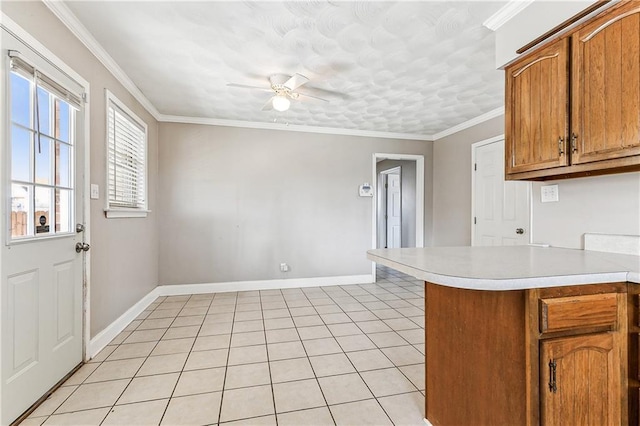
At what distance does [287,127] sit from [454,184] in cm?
275

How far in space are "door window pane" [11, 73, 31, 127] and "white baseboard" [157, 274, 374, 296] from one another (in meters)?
2.86

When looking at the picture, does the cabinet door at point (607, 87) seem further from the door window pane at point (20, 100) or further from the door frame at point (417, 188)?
the door frame at point (417, 188)

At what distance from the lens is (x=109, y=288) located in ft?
8.55

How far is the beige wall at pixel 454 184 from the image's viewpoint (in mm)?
4230

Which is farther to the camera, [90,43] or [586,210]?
[90,43]

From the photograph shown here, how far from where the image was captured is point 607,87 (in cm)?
140

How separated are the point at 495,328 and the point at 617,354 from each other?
46 centimetres

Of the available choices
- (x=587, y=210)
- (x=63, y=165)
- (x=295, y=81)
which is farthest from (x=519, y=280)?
(x=63, y=165)

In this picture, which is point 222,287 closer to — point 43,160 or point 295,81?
point 43,160

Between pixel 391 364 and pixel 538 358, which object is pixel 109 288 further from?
pixel 538 358

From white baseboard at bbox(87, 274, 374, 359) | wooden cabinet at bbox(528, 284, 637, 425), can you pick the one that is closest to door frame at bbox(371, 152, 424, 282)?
white baseboard at bbox(87, 274, 374, 359)

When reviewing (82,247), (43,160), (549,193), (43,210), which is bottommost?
(82,247)

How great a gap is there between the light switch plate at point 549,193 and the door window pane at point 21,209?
10.5 feet

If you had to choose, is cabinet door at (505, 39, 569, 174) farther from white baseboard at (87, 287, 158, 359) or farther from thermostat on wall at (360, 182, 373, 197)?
white baseboard at (87, 287, 158, 359)
